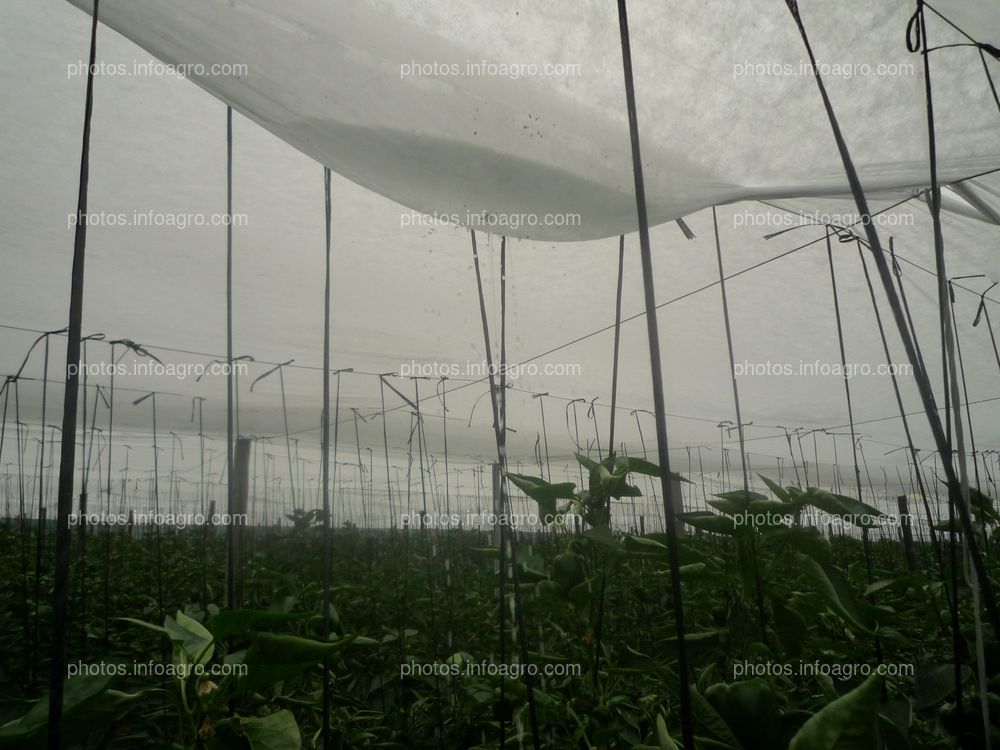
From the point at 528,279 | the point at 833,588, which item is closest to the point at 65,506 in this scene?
the point at 833,588

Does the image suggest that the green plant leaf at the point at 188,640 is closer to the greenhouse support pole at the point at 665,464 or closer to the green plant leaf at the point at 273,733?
the green plant leaf at the point at 273,733

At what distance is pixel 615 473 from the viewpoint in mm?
1049

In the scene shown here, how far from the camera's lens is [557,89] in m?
1.46

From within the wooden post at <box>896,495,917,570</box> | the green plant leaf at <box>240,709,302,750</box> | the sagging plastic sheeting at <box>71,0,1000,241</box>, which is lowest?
the wooden post at <box>896,495,917,570</box>

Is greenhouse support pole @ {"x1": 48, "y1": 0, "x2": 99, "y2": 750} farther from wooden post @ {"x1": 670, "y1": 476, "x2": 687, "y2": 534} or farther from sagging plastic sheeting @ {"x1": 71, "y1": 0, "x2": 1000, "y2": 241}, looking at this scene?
sagging plastic sheeting @ {"x1": 71, "y1": 0, "x2": 1000, "y2": 241}

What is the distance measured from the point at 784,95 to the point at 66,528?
1799 millimetres

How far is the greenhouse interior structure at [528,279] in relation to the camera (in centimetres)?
→ 65

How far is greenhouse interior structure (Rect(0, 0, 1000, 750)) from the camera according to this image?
0.65 metres

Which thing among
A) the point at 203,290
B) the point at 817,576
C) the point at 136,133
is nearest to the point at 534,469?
the point at 203,290

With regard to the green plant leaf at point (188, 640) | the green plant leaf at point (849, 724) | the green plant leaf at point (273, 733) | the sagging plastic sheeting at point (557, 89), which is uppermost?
the sagging plastic sheeting at point (557, 89)

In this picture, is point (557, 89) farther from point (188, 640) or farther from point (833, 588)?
point (188, 640)

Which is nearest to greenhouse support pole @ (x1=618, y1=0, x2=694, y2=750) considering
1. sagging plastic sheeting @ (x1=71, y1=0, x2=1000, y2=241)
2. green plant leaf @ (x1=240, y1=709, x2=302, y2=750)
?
green plant leaf @ (x1=240, y1=709, x2=302, y2=750)

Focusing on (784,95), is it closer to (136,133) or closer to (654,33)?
(654,33)

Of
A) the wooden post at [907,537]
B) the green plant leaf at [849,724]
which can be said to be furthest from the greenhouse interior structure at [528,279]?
the wooden post at [907,537]
